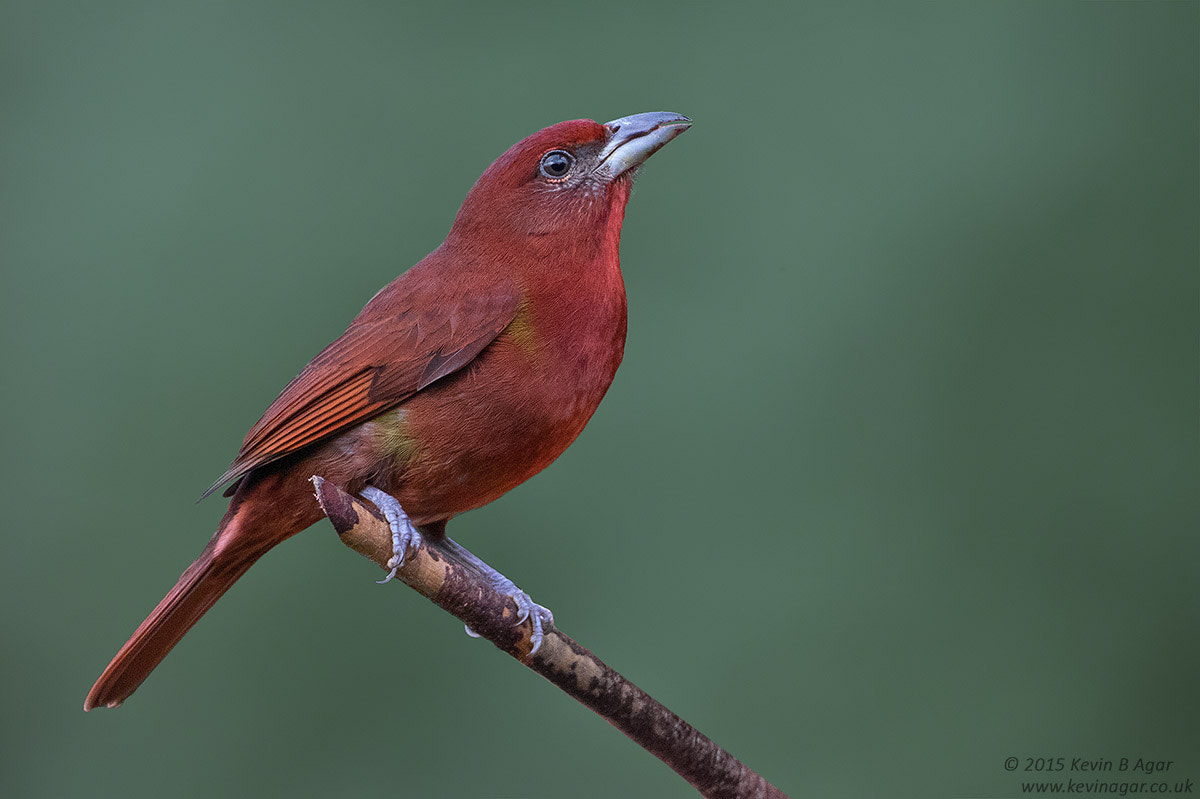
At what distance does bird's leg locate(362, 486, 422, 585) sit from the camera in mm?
2043

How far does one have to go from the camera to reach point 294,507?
2.34m

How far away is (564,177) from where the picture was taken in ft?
7.86

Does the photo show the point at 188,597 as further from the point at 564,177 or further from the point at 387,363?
the point at 564,177

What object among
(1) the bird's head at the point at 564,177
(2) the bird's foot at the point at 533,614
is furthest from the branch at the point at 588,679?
(1) the bird's head at the point at 564,177

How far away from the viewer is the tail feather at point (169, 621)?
231cm

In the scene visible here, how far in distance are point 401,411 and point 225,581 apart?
1.81 ft

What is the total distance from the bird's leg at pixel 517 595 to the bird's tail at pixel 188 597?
39cm

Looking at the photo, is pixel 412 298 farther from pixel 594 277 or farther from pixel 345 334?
pixel 594 277

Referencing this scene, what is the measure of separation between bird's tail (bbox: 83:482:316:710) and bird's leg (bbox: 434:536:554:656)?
39 cm

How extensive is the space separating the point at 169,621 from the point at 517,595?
0.70m

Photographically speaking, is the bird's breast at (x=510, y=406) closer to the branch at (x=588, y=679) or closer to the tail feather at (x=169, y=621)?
the branch at (x=588, y=679)

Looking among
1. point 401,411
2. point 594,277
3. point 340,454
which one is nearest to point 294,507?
point 340,454

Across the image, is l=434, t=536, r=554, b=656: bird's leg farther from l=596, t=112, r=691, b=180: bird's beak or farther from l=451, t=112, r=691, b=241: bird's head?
l=596, t=112, r=691, b=180: bird's beak

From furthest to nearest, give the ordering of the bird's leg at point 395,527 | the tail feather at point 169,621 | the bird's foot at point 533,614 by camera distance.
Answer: the tail feather at point 169,621 < the bird's foot at point 533,614 < the bird's leg at point 395,527
